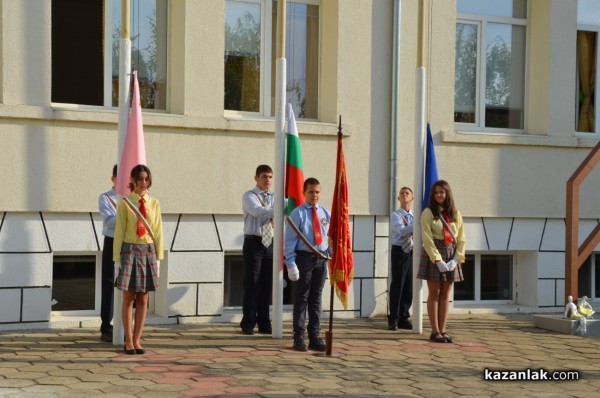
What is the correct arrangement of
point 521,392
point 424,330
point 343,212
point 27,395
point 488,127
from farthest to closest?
point 488,127 < point 424,330 < point 343,212 < point 521,392 < point 27,395

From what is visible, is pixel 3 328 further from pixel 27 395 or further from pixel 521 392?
pixel 521 392

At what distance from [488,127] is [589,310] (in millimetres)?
3227

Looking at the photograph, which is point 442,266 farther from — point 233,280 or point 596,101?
point 596,101

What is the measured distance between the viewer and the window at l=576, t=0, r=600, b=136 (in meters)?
14.3

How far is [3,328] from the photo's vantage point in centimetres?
1064

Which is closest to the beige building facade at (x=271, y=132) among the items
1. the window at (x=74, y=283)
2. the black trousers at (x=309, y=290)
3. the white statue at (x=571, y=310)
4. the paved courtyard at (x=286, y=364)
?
the window at (x=74, y=283)

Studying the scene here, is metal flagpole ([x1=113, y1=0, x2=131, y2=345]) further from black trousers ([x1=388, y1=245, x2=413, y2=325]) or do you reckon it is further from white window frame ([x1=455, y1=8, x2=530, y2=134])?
white window frame ([x1=455, y1=8, x2=530, y2=134])

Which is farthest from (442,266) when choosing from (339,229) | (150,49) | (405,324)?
(150,49)

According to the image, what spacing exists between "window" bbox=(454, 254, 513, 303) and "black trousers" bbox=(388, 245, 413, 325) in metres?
2.08

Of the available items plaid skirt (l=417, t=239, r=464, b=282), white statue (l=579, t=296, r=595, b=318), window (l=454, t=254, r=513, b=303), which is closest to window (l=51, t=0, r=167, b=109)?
plaid skirt (l=417, t=239, r=464, b=282)

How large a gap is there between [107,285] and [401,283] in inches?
132

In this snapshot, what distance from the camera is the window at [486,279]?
1366 cm

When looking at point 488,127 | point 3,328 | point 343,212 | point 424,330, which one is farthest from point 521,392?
point 488,127

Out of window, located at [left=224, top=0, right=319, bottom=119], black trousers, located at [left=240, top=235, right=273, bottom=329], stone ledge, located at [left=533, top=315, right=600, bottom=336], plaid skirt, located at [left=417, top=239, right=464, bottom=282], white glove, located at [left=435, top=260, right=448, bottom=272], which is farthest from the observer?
window, located at [left=224, top=0, right=319, bottom=119]
